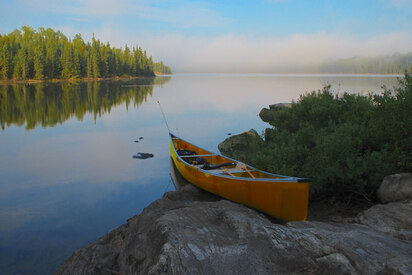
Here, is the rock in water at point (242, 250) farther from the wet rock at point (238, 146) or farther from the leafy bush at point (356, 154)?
the wet rock at point (238, 146)

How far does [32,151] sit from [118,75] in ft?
334

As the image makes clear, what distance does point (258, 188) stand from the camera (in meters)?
7.92

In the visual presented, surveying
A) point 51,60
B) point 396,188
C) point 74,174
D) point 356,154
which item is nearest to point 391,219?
point 396,188

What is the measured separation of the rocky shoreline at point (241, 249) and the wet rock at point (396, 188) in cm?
83

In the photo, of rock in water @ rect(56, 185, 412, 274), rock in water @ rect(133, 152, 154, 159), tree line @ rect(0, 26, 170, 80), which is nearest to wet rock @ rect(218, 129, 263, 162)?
rock in water @ rect(133, 152, 154, 159)

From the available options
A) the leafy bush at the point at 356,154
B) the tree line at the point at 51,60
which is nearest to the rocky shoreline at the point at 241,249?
the leafy bush at the point at 356,154

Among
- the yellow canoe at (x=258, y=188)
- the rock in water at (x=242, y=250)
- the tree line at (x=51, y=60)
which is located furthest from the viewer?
the tree line at (x=51, y=60)

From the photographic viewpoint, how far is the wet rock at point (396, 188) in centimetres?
640

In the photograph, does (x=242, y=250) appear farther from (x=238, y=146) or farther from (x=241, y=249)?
(x=238, y=146)

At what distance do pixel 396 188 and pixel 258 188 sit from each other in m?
2.96

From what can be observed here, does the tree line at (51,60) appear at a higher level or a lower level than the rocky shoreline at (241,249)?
higher

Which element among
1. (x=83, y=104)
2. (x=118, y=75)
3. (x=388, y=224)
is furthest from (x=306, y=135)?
(x=118, y=75)

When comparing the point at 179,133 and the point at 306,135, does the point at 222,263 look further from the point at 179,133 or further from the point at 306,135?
the point at 179,133

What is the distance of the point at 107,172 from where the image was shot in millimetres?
13289
